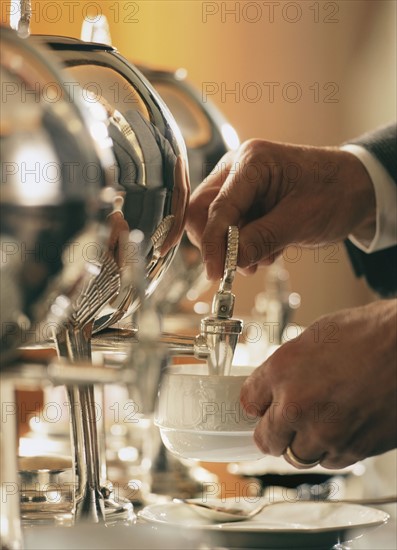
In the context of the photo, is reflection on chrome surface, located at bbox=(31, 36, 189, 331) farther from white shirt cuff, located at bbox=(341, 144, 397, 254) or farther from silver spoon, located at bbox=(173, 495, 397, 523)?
white shirt cuff, located at bbox=(341, 144, 397, 254)

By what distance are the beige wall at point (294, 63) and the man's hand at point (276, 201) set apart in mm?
2387

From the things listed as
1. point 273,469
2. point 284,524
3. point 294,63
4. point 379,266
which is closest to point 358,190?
point 379,266

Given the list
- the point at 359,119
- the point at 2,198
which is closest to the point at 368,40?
the point at 359,119

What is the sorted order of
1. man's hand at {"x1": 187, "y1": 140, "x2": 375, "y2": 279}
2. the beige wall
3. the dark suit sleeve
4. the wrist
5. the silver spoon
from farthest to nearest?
the beige wall, the dark suit sleeve, the wrist, man's hand at {"x1": 187, "y1": 140, "x2": 375, "y2": 279}, the silver spoon

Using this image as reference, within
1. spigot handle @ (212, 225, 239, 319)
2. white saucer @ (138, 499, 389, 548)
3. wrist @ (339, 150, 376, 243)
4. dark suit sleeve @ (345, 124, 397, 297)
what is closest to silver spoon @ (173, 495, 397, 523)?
white saucer @ (138, 499, 389, 548)

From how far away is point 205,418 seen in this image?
1.79 ft

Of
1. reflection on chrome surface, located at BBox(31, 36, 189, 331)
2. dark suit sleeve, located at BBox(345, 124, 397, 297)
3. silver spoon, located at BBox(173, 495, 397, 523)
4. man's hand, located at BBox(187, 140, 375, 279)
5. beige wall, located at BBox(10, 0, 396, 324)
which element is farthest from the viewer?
beige wall, located at BBox(10, 0, 396, 324)

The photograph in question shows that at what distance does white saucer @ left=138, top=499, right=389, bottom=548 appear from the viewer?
54 cm

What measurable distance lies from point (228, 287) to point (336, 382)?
0.30 ft

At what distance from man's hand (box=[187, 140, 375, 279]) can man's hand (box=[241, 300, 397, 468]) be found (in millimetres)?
113

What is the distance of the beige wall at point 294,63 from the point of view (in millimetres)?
3400

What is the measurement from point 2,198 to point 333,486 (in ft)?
2.53

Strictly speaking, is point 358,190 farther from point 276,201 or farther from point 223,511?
point 223,511

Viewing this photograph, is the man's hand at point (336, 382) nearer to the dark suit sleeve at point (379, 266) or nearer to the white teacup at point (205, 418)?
the white teacup at point (205, 418)
